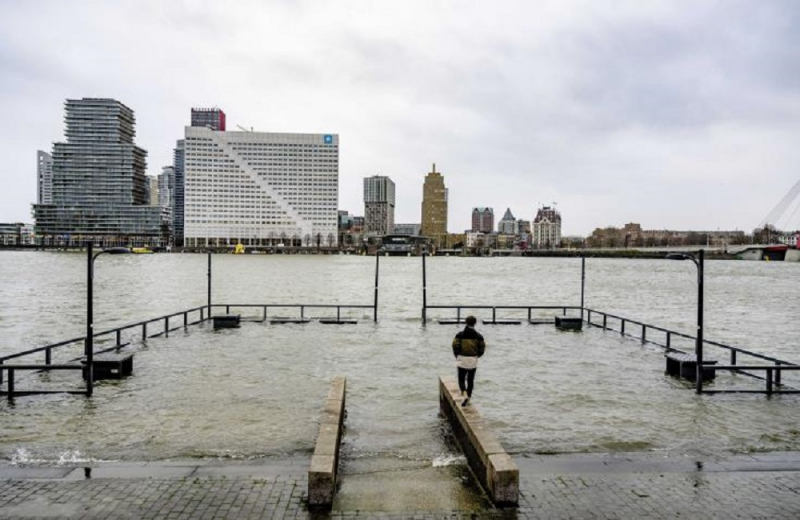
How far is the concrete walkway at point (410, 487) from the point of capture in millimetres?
7652

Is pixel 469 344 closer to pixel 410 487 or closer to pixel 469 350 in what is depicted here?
pixel 469 350

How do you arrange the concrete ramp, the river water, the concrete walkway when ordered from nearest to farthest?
the concrete walkway → the concrete ramp → the river water

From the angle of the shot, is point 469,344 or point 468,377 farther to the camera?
point 468,377

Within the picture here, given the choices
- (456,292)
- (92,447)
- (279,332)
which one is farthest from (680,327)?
(92,447)

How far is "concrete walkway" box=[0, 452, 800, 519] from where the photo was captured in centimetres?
765

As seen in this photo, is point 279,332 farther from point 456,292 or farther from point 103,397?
point 456,292

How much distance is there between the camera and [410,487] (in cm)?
860

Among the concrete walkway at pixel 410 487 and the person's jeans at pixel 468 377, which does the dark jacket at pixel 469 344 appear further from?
the concrete walkway at pixel 410 487

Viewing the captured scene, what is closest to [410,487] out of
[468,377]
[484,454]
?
[484,454]

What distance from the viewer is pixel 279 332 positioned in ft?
88.5

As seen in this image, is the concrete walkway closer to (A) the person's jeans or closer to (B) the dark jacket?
(A) the person's jeans

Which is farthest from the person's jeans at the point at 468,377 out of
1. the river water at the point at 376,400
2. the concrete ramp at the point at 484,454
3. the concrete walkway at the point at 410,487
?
the concrete walkway at the point at 410,487

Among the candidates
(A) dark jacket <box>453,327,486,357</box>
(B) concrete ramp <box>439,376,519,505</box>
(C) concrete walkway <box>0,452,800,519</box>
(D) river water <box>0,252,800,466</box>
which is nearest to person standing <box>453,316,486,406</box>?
(A) dark jacket <box>453,327,486,357</box>

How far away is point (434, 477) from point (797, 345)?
29781mm
